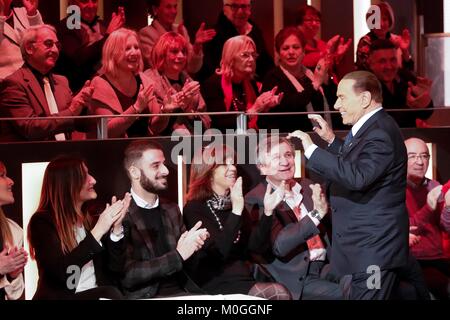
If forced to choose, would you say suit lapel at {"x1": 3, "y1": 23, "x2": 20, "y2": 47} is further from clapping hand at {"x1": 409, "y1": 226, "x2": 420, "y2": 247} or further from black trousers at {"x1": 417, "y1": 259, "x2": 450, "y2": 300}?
black trousers at {"x1": 417, "y1": 259, "x2": 450, "y2": 300}

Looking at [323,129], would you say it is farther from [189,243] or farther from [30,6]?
[30,6]

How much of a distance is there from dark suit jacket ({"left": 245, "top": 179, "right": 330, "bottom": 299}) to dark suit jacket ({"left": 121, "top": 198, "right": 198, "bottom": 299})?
431 millimetres

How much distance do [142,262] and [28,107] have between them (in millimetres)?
897

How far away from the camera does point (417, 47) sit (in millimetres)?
7602

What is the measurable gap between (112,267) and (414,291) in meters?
1.38

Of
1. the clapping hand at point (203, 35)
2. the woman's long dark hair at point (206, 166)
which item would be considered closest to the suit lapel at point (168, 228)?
the woman's long dark hair at point (206, 166)

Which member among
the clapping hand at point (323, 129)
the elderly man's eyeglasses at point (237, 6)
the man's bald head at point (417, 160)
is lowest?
the man's bald head at point (417, 160)

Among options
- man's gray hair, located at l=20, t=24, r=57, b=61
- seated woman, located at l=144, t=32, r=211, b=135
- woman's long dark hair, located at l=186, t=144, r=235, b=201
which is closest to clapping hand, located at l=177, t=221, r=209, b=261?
woman's long dark hair, located at l=186, t=144, r=235, b=201

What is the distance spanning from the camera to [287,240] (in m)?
6.19

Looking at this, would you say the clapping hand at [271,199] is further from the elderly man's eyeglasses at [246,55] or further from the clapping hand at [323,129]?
the elderly man's eyeglasses at [246,55]

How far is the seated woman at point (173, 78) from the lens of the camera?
647cm

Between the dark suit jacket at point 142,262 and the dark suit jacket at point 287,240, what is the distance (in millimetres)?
431

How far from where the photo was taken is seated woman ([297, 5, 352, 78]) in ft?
23.9

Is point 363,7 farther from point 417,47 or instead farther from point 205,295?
point 205,295
